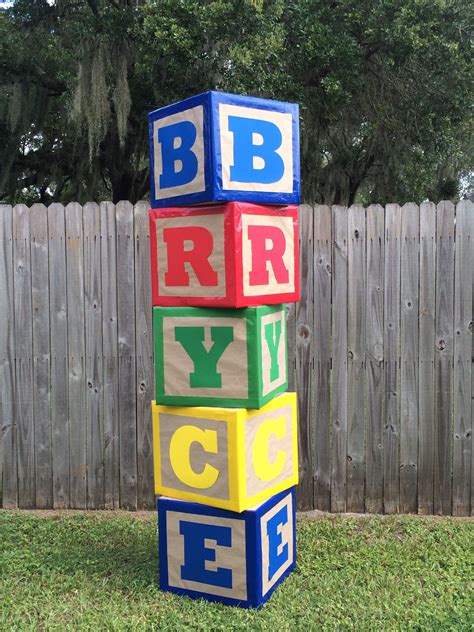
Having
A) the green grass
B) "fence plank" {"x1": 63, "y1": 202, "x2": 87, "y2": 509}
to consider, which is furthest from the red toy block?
the green grass

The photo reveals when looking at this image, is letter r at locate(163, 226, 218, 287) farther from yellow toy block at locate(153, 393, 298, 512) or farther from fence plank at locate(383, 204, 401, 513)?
fence plank at locate(383, 204, 401, 513)

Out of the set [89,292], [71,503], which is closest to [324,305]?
[89,292]

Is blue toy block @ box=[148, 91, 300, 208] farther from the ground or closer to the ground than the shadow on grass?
farther from the ground

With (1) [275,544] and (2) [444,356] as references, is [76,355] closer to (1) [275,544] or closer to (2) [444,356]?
(1) [275,544]

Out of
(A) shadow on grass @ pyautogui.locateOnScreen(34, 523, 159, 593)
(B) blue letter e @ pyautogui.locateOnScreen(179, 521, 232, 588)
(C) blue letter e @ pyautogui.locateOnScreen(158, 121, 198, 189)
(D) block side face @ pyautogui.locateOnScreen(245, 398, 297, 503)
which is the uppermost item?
(C) blue letter e @ pyautogui.locateOnScreen(158, 121, 198, 189)

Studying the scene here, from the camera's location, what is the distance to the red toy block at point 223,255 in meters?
2.62

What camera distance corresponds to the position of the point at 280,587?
2.88 meters

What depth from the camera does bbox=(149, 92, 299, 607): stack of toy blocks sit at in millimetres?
2633

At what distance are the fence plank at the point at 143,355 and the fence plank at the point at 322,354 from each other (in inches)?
40.3

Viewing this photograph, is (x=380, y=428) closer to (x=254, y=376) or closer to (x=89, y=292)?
(x=254, y=376)

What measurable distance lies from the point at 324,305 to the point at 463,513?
1568 millimetres

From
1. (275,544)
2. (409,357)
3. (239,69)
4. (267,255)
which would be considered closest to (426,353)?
(409,357)

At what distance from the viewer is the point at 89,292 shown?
12.5 feet

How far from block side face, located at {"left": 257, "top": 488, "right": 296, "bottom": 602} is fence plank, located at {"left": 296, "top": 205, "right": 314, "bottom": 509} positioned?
66cm
